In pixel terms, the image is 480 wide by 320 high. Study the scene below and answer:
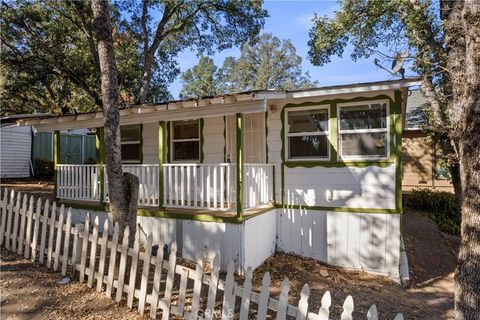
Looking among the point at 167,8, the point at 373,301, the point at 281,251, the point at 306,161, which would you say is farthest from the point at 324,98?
Answer: the point at 167,8

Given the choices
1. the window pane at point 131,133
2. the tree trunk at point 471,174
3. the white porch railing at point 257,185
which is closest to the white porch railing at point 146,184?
the window pane at point 131,133

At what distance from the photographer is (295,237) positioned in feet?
24.7

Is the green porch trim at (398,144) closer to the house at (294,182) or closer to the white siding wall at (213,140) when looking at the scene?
the house at (294,182)

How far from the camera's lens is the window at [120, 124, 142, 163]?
31.7 feet

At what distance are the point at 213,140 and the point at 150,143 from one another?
205 centimetres

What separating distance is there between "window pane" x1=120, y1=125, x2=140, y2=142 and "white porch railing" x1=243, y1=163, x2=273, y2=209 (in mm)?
4370

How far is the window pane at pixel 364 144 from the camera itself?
266 inches

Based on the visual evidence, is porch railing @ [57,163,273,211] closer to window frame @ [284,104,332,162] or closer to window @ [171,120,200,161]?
window frame @ [284,104,332,162]

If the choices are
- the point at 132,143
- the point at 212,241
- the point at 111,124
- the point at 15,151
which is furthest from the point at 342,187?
the point at 15,151

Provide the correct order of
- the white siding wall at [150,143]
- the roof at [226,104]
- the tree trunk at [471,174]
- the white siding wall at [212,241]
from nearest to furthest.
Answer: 1. the tree trunk at [471,174]
2. the roof at [226,104]
3. the white siding wall at [212,241]
4. the white siding wall at [150,143]

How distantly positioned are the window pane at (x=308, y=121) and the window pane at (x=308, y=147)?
0.68ft

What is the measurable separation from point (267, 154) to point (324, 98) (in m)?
1.84

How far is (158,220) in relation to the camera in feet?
23.4

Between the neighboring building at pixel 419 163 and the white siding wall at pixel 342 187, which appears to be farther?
the neighboring building at pixel 419 163
